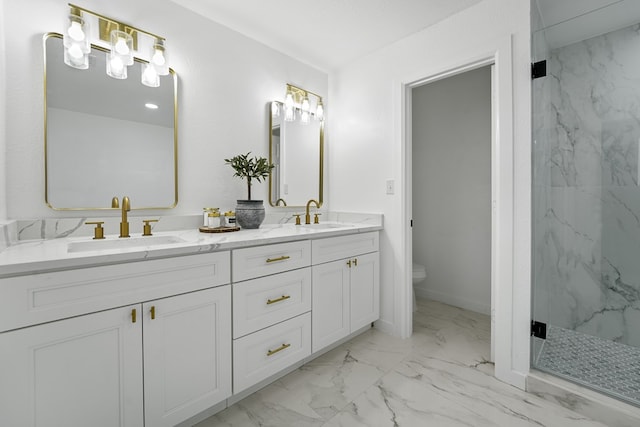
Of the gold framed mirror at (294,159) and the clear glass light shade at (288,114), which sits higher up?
the clear glass light shade at (288,114)

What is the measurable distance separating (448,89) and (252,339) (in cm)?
286

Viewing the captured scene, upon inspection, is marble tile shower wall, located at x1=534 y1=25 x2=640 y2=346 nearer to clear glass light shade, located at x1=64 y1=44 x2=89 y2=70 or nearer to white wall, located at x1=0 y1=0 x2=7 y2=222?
clear glass light shade, located at x1=64 y1=44 x2=89 y2=70

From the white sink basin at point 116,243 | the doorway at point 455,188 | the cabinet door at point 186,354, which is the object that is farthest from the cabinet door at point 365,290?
the white sink basin at point 116,243

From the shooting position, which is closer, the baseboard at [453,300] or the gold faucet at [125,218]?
the gold faucet at [125,218]

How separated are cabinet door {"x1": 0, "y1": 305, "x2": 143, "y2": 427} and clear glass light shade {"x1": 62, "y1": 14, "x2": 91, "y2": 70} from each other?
4.10 ft

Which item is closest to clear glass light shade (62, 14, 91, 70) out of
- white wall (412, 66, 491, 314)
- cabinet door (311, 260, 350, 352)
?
cabinet door (311, 260, 350, 352)

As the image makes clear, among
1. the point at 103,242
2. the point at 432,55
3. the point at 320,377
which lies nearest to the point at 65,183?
the point at 103,242

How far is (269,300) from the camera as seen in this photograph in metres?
1.57

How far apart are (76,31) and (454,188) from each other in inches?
117

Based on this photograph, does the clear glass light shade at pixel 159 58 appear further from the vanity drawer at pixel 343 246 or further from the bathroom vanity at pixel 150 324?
the vanity drawer at pixel 343 246

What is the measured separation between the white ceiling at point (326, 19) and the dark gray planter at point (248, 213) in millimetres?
1229

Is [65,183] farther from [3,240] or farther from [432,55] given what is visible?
[432,55]

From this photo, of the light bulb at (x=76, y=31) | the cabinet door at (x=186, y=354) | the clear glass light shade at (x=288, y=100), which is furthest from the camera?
the clear glass light shade at (x=288, y=100)

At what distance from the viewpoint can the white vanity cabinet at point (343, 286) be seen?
185cm
